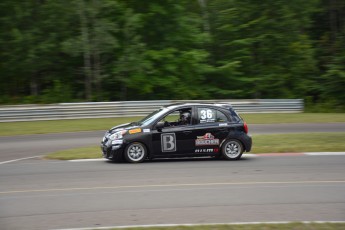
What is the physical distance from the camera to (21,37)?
1129 inches

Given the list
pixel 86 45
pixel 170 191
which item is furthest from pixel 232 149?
pixel 86 45

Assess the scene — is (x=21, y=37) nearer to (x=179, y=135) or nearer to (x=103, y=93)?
(x=103, y=93)

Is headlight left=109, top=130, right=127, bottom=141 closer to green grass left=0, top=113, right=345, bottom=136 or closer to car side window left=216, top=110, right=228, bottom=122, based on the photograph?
car side window left=216, top=110, right=228, bottom=122

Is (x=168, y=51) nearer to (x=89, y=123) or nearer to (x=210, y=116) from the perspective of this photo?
(x=89, y=123)

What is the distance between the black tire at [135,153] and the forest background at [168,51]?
53.9 feet

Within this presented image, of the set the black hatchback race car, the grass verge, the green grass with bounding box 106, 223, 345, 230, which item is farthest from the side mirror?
the green grass with bounding box 106, 223, 345, 230

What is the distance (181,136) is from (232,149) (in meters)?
1.55

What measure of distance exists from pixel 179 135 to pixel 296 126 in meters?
10.5

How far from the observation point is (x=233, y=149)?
1387 centimetres

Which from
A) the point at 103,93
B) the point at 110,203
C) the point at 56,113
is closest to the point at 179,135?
the point at 110,203

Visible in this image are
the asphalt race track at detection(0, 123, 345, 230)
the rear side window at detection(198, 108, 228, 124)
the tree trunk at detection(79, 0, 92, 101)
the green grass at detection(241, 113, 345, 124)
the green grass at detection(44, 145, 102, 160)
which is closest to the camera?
the asphalt race track at detection(0, 123, 345, 230)

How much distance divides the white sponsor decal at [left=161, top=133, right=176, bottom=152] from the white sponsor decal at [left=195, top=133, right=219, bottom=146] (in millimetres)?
632

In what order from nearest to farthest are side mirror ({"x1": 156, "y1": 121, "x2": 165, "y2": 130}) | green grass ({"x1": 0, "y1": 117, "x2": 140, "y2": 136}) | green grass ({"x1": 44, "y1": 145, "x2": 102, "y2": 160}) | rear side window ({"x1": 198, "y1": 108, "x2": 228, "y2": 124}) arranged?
1. side mirror ({"x1": 156, "y1": 121, "x2": 165, "y2": 130})
2. rear side window ({"x1": 198, "y1": 108, "x2": 228, "y2": 124})
3. green grass ({"x1": 44, "y1": 145, "x2": 102, "y2": 160})
4. green grass ({"x1": 0, "y1": 117, "x2": 140, "y2": 136})

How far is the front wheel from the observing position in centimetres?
1378
